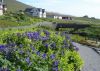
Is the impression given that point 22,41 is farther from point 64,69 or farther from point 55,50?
point 64,69

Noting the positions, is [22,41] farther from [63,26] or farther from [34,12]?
[34,12]

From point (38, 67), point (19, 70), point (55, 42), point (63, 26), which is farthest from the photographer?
point (63, 26)

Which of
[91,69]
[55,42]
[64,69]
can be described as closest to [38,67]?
[64,69]

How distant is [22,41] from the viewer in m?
19.2

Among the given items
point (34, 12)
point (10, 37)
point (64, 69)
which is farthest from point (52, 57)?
point (34, 12)

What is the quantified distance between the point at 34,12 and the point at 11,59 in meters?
167

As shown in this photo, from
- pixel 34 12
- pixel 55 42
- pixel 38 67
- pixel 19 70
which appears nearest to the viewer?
pixel 19 70

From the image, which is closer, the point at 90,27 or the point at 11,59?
the point at 11,59

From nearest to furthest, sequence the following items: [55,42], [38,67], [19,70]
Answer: [19,70]
[38,67]
[55,42]

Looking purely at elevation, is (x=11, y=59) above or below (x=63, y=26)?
above

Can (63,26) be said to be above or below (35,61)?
below

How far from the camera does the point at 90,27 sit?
118m

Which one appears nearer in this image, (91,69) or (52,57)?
(52,57)

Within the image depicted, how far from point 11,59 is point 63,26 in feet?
322
